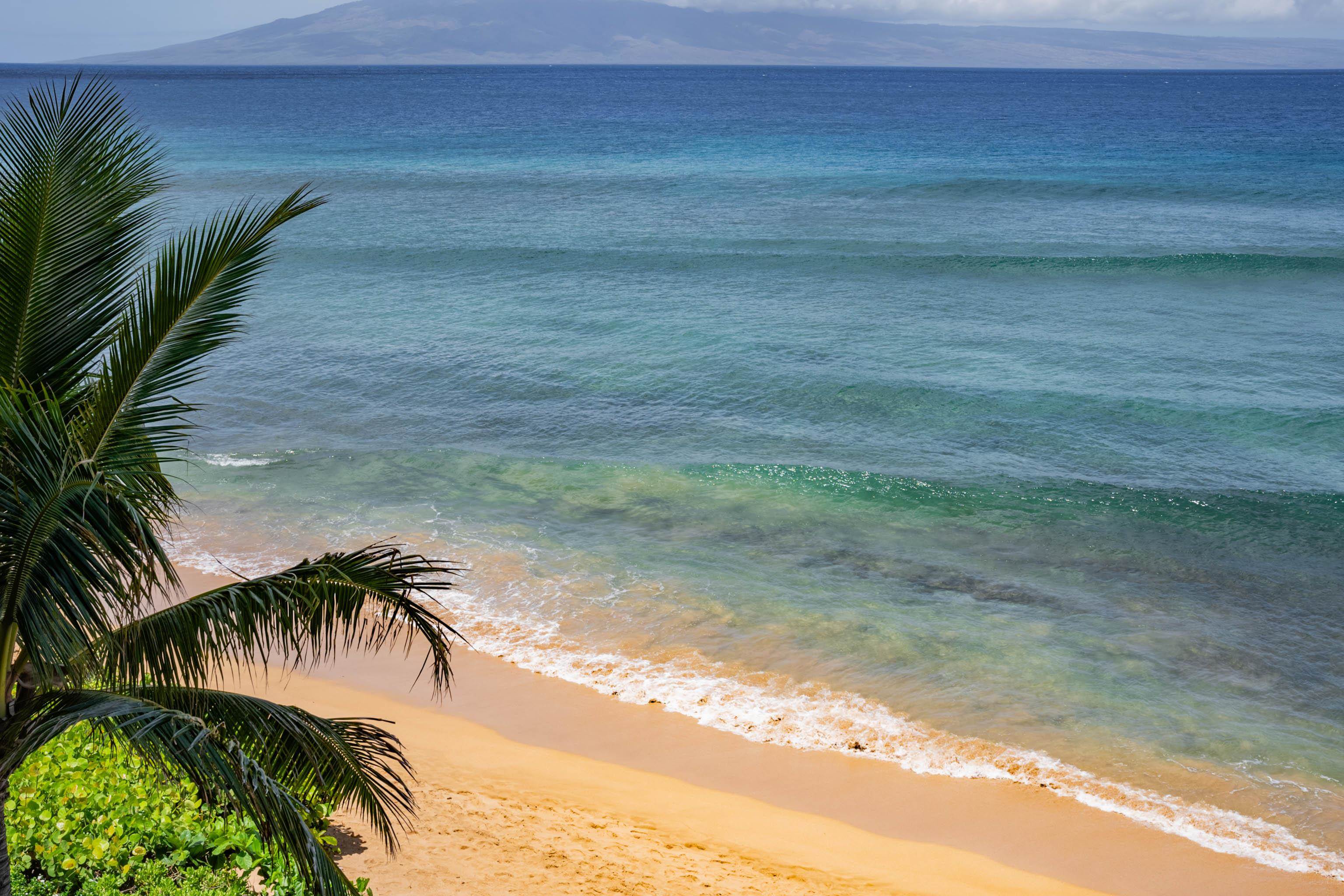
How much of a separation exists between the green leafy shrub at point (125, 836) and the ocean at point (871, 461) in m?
4.39

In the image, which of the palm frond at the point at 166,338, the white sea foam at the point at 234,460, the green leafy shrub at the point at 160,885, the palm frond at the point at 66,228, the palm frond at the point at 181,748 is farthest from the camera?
the white sea foam at the point at 234,460

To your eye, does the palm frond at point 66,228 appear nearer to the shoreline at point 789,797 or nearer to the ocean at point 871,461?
the shoreline at point 789,797

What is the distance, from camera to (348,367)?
71.1 ft

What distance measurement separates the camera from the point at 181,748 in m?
4.35

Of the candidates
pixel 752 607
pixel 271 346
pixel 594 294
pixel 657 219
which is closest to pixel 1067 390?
pixel 752 607

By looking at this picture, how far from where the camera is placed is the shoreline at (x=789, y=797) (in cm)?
794

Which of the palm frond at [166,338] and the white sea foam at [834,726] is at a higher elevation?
the palm frond at [166,338]

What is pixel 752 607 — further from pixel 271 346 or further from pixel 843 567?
pixel 271 346

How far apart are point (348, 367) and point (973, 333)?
45.5 ft

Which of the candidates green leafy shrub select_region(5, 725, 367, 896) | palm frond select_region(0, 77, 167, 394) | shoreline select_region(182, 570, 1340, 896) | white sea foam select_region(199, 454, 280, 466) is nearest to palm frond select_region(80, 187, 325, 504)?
palm frond select_region(0, 77, 167, 394)

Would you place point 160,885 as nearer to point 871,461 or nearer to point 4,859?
point 4,859

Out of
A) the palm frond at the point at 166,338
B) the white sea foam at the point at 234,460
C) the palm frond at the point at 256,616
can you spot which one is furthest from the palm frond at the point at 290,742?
the white sea foam at the point at 234,460

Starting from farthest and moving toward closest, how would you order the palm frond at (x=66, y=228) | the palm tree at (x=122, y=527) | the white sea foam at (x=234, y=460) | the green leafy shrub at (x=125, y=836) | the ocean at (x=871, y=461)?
the white sea foam at (x=234, y=460)
the ocean at (x=871, y=461)
the green leafy shrub at (x=125, y=836)
the palm frond at (x=66, y=228)
the palm tree at (x=122, y=527)

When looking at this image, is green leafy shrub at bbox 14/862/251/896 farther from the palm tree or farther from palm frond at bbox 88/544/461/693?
palm frond at bbox 88/544/461/693
